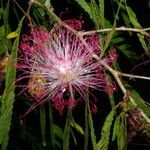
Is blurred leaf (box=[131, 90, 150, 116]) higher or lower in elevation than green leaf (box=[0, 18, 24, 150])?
lower

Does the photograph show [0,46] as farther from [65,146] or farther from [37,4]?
[65,146]

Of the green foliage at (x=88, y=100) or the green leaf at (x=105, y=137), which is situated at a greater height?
the green foliage at (x=88, y=100)

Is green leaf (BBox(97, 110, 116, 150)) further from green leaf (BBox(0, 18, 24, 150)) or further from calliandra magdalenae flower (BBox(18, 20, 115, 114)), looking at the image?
green leaf (BBox(0, 18, 24, 150))

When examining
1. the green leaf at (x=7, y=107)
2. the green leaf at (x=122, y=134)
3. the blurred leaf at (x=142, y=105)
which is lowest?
the green leaf at (x=122, y=134)

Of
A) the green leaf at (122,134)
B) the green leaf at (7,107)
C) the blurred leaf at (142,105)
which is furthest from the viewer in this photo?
the blurred leaf at (142,105)

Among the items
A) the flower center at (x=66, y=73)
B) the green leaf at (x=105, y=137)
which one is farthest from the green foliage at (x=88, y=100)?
the flower center at (x=66, y=73)

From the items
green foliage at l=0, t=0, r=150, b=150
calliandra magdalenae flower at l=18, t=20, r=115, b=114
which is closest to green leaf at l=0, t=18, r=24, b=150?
green foliage at l=0, t=0, r=150, b=150

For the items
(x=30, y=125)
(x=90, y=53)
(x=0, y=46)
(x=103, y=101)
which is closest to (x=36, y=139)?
(x=30, y=125)

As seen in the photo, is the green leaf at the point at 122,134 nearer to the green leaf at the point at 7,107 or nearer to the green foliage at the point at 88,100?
the green foliage at the point at 88,100

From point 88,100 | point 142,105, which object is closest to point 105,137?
point 88,100
